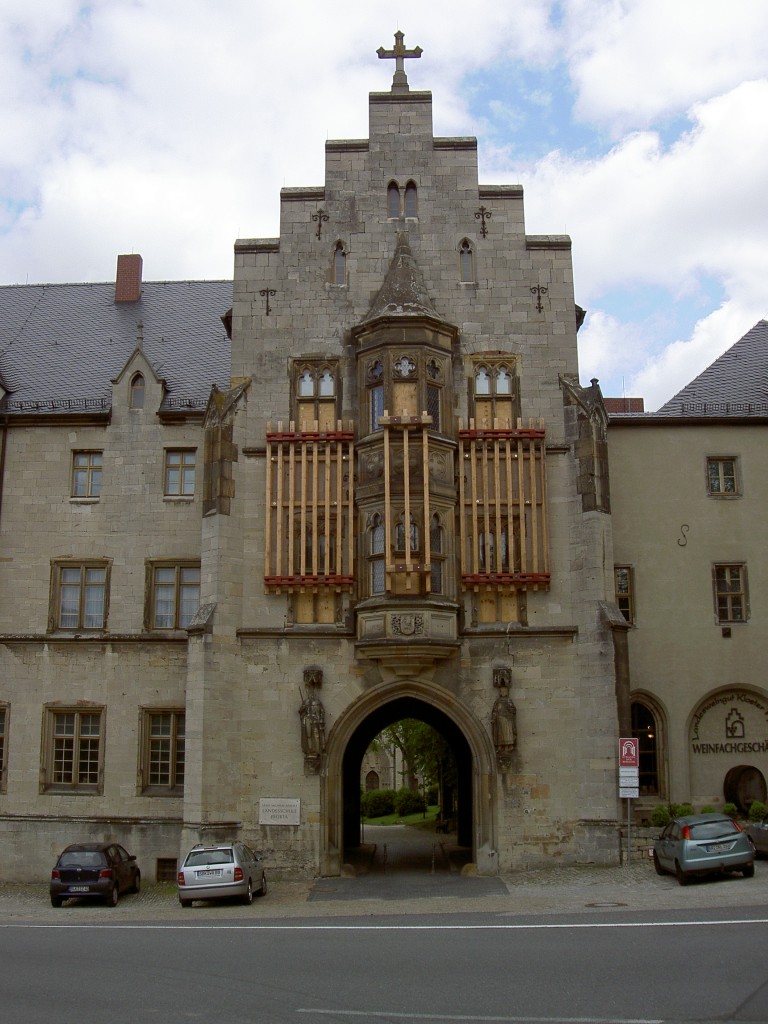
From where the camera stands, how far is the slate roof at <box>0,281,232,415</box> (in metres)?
30.7

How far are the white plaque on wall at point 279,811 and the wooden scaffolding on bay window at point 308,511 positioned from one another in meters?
4.20

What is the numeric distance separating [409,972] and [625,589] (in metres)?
18.5

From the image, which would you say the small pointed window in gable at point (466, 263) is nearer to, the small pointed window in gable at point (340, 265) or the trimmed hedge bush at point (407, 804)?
the small pointed window in gable at point (340, 265)

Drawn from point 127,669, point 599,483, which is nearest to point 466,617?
point 599,483

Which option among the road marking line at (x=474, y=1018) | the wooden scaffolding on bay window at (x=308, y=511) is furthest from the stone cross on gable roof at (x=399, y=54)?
the road marking line at (x=474, y=1018)

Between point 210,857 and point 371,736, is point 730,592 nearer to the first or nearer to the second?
point 371,736

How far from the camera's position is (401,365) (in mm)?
26781

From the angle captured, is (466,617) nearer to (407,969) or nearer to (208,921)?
(208,921)

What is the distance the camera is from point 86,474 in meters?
29.7

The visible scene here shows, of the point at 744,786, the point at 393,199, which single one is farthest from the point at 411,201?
the point at 744,786

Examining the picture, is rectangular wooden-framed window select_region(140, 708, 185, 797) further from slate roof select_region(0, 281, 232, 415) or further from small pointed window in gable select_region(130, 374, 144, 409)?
slate roof select_region(0, 281, 232, 415)

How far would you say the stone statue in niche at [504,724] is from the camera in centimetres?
2547

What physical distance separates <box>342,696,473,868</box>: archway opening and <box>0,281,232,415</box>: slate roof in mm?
9824

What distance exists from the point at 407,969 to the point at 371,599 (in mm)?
13588
